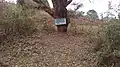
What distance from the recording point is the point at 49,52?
7.68 m

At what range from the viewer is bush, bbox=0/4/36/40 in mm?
8336

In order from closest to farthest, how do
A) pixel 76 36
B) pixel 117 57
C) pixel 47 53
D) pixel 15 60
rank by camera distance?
pixel 117 57 < pixel 15 60 < pixel 47 53 < pixel 76 36

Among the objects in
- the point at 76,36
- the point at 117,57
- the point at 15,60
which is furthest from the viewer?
the point at 76,36

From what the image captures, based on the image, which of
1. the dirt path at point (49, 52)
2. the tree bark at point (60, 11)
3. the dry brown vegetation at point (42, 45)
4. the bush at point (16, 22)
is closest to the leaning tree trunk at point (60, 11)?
the tree bark at point (60, 11)

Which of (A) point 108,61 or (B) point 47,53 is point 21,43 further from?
(A) point 108,61

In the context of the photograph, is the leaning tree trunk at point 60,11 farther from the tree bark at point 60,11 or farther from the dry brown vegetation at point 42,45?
the dry brown vegetation at point 42,45

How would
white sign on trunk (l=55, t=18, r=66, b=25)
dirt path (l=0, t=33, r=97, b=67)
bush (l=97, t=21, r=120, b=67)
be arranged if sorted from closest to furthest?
bush (l=97, t=21, r=120, b=67) → dirt path (l=0, t=33, r=97, b=67) → white sign on trunk (l=55, t=18, r=66, b=25)

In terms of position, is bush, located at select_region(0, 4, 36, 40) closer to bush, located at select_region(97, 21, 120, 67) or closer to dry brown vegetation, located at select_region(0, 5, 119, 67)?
dry brown vegetation, located at select_region(0, 5, 119, 67)

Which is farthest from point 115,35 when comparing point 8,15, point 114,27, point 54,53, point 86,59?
point 8,15

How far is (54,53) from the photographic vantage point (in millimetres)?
7637

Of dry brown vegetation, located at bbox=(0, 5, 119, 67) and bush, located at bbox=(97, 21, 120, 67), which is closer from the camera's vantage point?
bush, located at bbox=(97, 21, 120, 67)

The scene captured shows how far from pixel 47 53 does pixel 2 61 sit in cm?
128

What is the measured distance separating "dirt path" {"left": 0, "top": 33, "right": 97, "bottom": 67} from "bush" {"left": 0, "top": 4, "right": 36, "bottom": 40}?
33 cm

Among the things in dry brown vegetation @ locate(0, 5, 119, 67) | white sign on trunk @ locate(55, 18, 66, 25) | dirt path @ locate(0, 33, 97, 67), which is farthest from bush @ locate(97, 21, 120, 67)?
white sign on trunk @ locate(55, 18, 66, 25)
